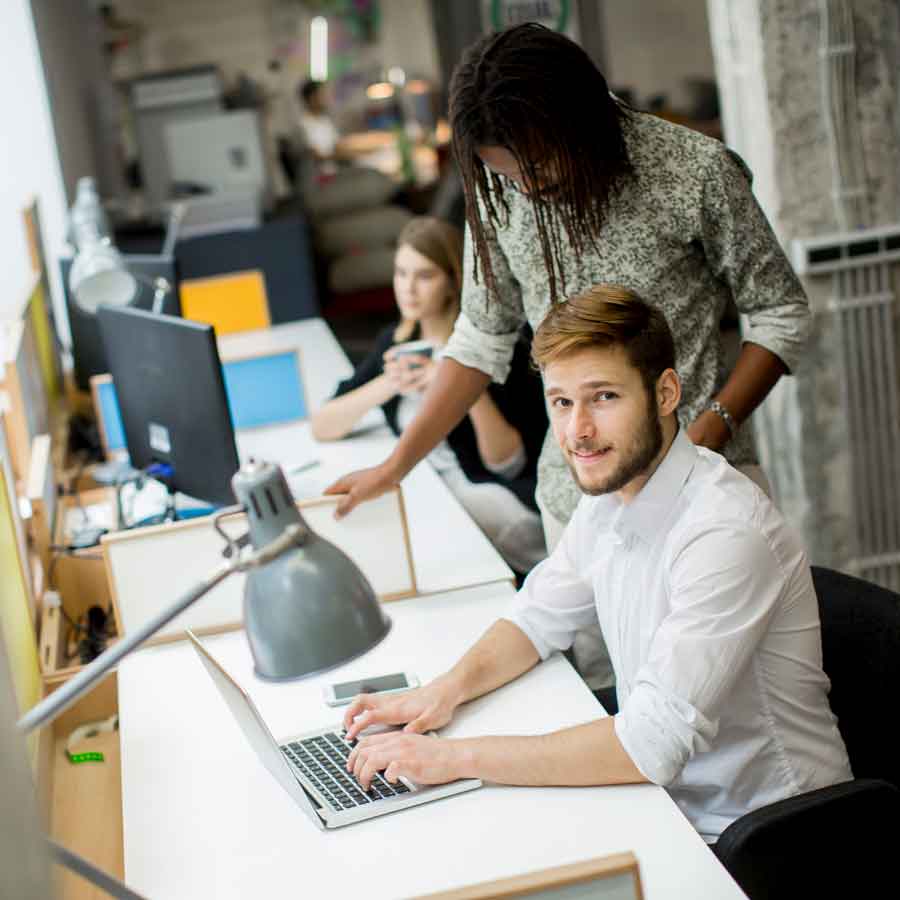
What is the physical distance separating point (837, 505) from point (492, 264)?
155 centimetres

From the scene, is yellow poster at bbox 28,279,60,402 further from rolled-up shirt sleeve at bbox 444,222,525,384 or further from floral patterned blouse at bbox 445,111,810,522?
floral patterned blouse at bbox 445,111,810,522

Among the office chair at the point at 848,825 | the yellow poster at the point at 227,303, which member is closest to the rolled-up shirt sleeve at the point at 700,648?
the office chair at the point at 848,825

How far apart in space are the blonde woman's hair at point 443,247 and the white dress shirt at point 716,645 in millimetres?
1489

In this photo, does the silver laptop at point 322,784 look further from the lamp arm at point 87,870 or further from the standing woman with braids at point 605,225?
the standing woman with braids at point 605,225

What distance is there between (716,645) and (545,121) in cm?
80

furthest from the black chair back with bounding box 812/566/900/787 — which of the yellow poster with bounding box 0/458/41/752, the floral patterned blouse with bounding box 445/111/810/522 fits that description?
the yellow poster with bounding box 0/458/41/752

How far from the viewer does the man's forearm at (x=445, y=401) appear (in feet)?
8.00

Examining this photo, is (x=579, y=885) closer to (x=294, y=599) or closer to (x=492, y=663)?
(x=294, y=599)

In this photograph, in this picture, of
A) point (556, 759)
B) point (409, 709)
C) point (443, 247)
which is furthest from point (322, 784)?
point (443, 247)

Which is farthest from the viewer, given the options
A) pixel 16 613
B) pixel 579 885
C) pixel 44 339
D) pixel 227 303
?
pixel 227 303

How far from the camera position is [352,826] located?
162 centimetres

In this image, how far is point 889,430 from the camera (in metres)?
3.43

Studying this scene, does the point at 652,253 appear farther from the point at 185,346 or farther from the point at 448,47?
the point at 448,47

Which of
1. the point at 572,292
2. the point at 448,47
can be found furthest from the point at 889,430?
the point at 448,47
